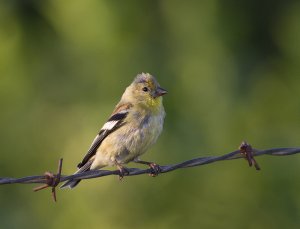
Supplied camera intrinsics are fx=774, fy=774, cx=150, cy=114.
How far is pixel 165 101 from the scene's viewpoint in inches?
474

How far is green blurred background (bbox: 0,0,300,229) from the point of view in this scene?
1153 centimetres

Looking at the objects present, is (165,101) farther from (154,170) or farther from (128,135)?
(154,170)

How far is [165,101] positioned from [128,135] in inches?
155

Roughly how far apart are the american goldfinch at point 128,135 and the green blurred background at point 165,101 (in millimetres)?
2740

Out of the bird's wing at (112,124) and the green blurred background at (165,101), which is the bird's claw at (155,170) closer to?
the bird's wing at (112,124)

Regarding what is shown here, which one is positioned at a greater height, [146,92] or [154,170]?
[146,92]

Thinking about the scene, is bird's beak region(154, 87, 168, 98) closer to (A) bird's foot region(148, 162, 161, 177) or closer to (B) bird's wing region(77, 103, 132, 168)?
(B) bird's wing region(77, 103, 132, 168)

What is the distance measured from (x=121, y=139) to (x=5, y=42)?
6.72m

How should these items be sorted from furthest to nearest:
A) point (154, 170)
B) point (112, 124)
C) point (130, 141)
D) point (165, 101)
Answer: point (165, 101), point (112, 124), point (130, 141), point (154, 170)

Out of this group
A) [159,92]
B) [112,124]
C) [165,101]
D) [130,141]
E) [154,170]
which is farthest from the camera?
[165,101]

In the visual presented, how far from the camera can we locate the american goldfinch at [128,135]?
8109 millimetres

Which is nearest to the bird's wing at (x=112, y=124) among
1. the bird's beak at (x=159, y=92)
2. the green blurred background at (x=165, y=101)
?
the bird's beak at (x=159, y=92)

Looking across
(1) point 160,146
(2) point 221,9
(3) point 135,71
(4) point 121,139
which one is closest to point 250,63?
(2) point 221,9

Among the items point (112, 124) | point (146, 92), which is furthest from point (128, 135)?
point (146, 92)
